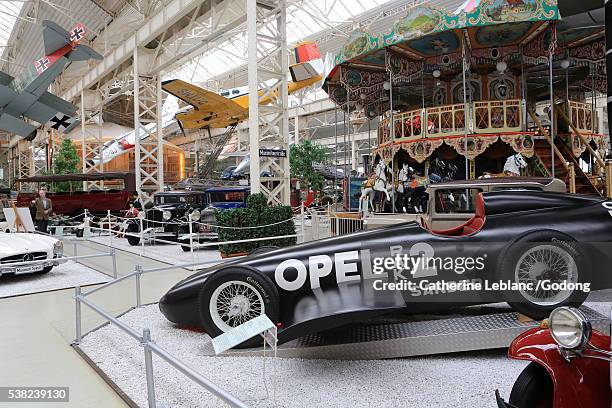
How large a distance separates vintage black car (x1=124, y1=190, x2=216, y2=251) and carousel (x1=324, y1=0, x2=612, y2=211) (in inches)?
223

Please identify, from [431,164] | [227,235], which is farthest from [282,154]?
[431,164]

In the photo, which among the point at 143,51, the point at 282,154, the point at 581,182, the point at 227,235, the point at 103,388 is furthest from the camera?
the point at 143,51

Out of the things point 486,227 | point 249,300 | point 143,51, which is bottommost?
point 249,300

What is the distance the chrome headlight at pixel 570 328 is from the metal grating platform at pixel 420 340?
186 cm

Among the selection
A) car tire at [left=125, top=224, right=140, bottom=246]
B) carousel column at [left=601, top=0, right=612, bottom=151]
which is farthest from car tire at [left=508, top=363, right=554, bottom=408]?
car tire at [left=125, top=224, right=140, bottom=246]

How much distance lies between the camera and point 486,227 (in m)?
4.39

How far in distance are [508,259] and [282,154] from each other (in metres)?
10.1

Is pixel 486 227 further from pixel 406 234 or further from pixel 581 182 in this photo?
pixel 581 182

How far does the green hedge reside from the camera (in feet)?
37.2

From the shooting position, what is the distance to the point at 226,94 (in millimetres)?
26938

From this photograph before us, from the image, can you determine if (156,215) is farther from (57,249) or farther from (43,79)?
(57,249)

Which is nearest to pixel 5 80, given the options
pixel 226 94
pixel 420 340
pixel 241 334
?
pixel 226 94

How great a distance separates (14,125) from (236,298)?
13.1 meters

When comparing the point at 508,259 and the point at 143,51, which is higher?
the point at 143,51
